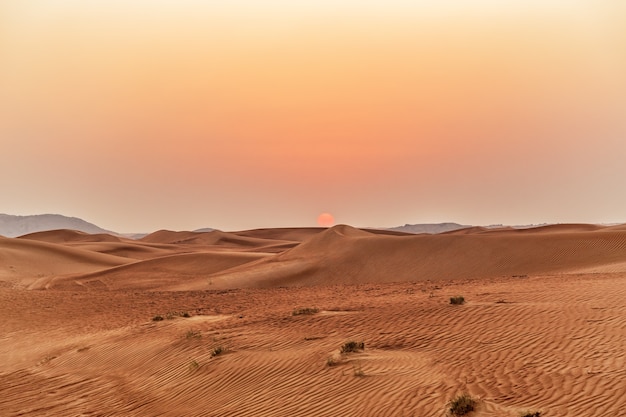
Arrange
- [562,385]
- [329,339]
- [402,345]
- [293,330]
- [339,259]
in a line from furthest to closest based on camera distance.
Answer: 1. [339,259]
2. [293,330]
3. [329,339]
4. [402,345]
5. [562,385]

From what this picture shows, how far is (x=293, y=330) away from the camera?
14477mm

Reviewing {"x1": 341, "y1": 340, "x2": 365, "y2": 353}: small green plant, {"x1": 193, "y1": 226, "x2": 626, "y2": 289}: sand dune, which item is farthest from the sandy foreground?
{"x1": 193, "y1": 226, "x2": 626, "y2": 289}: sand dune

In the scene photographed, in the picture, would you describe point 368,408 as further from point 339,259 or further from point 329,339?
point 339,259

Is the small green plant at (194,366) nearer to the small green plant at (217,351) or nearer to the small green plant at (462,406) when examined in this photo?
the small green plant at (217,351)

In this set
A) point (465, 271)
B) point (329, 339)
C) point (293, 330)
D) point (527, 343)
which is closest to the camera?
point (527, 343)

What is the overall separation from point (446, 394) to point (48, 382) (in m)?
9.20

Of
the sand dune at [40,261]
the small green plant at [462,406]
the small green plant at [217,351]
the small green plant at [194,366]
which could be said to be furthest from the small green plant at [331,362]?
the sand dune at [40,261]

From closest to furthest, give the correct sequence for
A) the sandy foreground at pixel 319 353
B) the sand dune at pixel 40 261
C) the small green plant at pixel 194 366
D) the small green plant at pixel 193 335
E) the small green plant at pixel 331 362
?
1. the sandy foreground at pixel 319 353
2. the small green plant at pixel 331 362
3. the small green plant at pixel 194 366
4. the small green plant at pixel 193 335
5. the sand dune at pixel 40 261

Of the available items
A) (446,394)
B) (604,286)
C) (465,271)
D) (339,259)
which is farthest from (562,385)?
(339,259)

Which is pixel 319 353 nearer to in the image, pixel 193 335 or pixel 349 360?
pixel 349 360

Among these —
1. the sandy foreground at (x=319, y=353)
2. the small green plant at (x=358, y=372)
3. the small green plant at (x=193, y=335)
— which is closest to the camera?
the sandy foreground at (x=319, y=353)

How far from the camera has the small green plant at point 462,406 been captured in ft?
26.0

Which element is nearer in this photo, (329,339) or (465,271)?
(329,339)

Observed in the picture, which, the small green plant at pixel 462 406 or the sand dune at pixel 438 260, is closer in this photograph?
the small green plant at pixel 462 406
